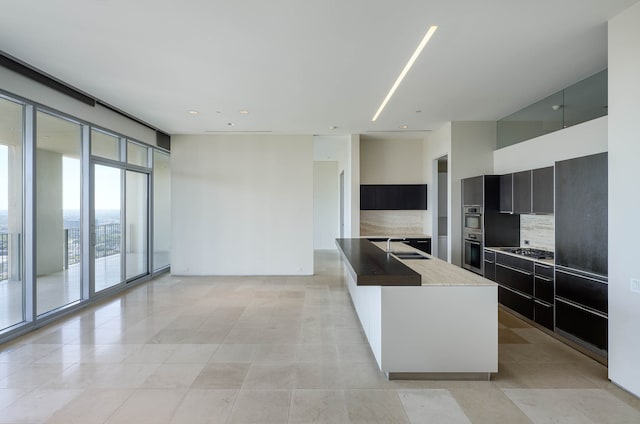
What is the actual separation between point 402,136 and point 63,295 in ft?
22.6

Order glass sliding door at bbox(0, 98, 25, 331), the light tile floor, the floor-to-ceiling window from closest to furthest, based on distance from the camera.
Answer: the light tile floor
glass sliding door at bbox(0, 98, 25, 331)
the floor-to-ceiling window

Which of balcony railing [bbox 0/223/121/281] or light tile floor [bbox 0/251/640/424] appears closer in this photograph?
light tile floor [bbox 0/251/640/424]

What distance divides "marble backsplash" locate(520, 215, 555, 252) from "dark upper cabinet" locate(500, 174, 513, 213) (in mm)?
383

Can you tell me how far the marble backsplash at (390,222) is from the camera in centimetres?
770

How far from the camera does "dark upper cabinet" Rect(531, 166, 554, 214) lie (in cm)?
407

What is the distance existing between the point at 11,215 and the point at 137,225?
2.83 metres

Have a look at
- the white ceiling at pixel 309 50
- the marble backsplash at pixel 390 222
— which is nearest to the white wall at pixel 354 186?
the marble backsplash at pixel 390 222

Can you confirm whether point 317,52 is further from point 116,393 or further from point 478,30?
point 116,393

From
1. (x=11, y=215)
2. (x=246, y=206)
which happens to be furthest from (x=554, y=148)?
(x=11, y=215)

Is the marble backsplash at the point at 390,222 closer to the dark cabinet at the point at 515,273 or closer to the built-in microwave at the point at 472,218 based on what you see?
the built-in microwave at the point at 472,218

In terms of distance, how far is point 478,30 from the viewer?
294cm

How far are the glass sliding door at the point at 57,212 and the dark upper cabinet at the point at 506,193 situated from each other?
651 centimetres

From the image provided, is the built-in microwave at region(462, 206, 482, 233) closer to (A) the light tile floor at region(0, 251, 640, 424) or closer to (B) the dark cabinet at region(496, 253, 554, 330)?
(B) the dark cabinet at region(496, 253, 554, 330)

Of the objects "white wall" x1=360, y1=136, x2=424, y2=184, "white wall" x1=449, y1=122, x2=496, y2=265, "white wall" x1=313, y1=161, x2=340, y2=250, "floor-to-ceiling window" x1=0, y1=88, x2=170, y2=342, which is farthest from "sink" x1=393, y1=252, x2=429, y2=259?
"white wall" x1=313, y1=161, x2=340, y2=250
